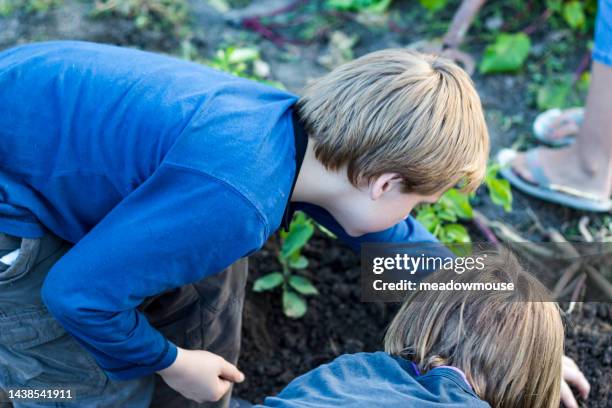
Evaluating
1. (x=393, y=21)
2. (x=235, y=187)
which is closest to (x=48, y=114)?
(x=235, y=187)

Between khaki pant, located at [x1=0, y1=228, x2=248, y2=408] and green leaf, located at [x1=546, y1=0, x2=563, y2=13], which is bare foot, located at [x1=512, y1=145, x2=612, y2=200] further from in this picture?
khaki pant, located at [x1=0, y1=228, x2=248, y2=408]

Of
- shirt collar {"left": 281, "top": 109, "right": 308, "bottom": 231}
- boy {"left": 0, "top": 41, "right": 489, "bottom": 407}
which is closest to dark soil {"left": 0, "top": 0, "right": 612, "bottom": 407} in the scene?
boy {"left": 0, "top": 41, "right": 489, "bottom": 407}

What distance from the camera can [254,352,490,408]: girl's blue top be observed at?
1.23m

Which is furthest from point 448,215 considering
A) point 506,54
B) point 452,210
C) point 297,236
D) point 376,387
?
point 506,54

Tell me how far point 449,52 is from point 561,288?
0.81 metres

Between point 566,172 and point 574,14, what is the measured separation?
0.92 meters

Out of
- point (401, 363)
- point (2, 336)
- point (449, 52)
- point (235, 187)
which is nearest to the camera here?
point (235, 187)

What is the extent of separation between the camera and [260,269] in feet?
7.10

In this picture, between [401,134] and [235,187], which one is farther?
[401,134]

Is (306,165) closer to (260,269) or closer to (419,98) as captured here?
(419,98)

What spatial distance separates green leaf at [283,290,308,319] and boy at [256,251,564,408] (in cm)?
63

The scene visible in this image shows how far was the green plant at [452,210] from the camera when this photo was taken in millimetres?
1962

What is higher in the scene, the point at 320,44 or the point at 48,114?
the point at 48,114

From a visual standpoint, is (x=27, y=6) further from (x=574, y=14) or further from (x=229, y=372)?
(x=574, y=14)
